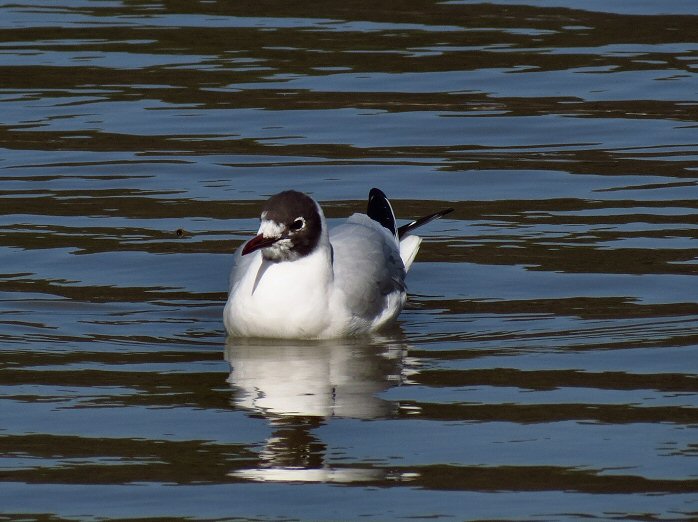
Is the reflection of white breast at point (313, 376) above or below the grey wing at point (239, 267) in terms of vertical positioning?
below

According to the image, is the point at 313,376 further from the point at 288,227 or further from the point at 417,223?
the point at 417,223

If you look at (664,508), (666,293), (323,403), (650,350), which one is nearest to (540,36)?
(666,293)

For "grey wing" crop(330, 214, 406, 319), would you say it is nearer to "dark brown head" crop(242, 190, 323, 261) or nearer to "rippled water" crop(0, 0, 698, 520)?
"rippled water" crop(0, 0, 698, 520)

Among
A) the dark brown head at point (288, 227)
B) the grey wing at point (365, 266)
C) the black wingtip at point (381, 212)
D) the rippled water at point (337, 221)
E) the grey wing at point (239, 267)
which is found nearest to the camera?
the rippled water at point (337, 221)

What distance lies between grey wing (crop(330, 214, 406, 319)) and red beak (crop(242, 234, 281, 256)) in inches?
20.5

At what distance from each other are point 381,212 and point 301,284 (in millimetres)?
1636

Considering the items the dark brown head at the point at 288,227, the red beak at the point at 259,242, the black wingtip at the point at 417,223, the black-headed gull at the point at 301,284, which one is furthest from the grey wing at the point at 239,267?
the black wingtip at the point at 417,223

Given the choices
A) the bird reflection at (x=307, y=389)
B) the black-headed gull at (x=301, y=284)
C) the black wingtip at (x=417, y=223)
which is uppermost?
the black wingtip at (x=417, y=223)

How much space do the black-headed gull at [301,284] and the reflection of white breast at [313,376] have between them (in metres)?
0.11

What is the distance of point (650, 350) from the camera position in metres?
8.91

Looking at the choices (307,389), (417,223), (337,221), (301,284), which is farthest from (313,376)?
(337,221)

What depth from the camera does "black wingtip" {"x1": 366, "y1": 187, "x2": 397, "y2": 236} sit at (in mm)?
11000

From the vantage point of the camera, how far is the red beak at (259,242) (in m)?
9.20

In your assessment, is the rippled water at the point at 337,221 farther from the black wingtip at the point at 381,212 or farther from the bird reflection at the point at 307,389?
the black wingtip at the point at 381,212
